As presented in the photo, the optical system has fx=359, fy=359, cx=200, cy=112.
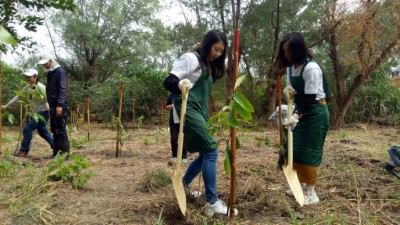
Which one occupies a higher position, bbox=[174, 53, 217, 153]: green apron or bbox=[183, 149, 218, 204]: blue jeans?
bbox=[174, 53, 217, 153]: green apron

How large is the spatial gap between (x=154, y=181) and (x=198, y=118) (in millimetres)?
983

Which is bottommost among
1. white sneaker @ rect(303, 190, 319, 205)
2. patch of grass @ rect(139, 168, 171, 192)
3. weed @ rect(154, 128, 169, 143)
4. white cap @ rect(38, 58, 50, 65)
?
white sneaker @ rect(303, 190, 319, 205)

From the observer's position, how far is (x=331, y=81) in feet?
38.4

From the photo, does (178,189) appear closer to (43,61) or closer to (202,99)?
(202,99)

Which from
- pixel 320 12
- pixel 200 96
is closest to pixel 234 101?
pixel 200 96

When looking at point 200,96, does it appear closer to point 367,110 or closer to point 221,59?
point 221,59

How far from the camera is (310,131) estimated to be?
280cm

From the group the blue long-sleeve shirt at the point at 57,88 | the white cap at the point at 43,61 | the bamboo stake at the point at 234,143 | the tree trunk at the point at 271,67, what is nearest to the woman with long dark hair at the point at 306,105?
the bamboo stake at the point at 234,143

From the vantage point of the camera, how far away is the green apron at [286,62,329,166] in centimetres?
278

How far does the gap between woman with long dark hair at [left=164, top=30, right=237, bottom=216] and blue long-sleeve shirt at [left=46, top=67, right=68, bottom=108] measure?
2.49 m

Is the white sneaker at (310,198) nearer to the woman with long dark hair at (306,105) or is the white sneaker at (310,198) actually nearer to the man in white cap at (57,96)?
the woman with long dark hair at (306,105)

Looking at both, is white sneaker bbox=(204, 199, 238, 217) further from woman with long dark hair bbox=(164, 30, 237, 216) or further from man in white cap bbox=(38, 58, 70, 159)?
man in white cap bbox=(38, 58, 70, 159)

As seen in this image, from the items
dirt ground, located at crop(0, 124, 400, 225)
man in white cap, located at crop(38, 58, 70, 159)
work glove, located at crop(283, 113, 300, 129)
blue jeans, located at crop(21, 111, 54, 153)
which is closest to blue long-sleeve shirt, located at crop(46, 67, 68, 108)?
man in white cap, located at crop(38, 58, 70, 159)

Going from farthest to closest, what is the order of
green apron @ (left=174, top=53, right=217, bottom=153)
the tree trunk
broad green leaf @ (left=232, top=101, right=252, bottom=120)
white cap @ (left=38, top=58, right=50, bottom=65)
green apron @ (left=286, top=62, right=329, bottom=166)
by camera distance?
the tree trunk, white cap @ (left=38, top=58, right=50, bottom=65), green apron @ (left=286, top=62, right=329, bottom=166), green apron @ (left=174, top=53, right=217, bottom=153), broad green leaf @ (left=232, top=101, right=252, bottom=120)
